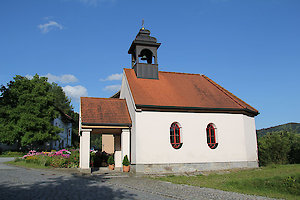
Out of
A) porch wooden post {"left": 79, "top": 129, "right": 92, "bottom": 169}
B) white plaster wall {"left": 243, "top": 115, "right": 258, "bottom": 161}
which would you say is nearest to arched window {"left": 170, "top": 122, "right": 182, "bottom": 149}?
white plaster wall {"left": 243, "top": 115, "right": 258, "bottom": 161}

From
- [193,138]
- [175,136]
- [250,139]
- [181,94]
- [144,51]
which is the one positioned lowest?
[250,139]

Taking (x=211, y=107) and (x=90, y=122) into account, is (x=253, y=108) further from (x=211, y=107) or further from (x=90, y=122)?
(x=90, y=122)

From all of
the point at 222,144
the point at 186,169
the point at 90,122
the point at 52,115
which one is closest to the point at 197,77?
the point at 222,144

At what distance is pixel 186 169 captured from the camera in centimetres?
1516

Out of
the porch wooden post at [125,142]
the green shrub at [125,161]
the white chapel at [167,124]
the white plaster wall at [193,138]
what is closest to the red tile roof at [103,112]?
the white chapel at [167,124]

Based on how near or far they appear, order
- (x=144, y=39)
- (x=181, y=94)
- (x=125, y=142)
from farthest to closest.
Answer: (x=144, y=39), (x=181, y=94), (x=125, y=142)

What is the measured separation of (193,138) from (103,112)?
6.22m

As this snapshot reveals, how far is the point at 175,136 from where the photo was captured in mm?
15570

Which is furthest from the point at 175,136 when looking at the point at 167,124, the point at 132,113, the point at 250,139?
the point at 250,139

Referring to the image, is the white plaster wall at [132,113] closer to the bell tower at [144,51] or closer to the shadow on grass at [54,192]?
the bell tower at [144,51]

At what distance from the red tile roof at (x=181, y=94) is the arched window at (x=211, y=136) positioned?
4.37 ft

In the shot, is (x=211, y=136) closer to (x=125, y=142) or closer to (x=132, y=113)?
(x=132, y=113)

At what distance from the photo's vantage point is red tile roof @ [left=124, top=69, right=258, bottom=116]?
1594 cm

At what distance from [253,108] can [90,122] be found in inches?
492
